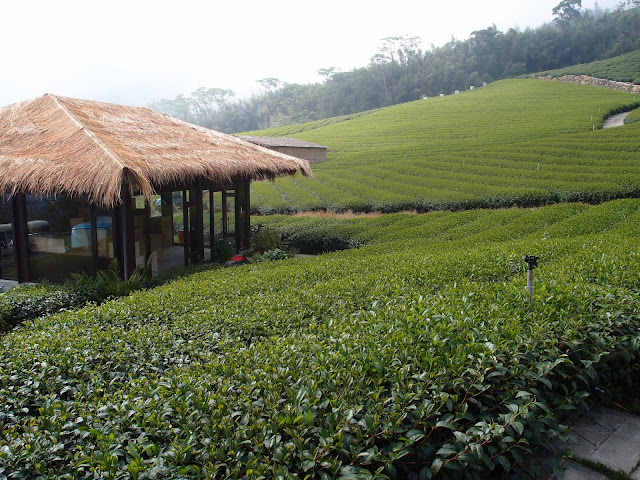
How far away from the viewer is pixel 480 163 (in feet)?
84.9

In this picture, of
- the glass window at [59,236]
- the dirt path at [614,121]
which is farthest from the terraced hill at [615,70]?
the glass window at [59,236]

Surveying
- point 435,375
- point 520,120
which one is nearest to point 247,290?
point 435,375

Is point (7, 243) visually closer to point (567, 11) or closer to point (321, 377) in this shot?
point (321, 377)

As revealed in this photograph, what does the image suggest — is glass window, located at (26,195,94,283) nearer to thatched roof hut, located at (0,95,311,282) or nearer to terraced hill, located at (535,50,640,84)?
thatched roof hut, located at (0,95,311,282)

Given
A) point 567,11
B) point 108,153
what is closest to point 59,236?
point 108,153

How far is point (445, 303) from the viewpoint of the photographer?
4250 mm

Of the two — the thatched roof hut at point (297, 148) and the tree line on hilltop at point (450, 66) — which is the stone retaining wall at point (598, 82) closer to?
the tree line on hilltop at point (450, 66)

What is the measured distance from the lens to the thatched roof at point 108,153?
8047 mm

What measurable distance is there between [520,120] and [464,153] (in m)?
13.3

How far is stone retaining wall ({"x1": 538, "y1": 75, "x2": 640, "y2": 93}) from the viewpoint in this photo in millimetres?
46737

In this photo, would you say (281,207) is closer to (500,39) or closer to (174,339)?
(174,339)

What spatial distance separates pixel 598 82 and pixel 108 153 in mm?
55929

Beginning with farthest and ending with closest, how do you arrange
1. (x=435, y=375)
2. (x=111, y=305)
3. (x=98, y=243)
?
(x=98, y=243) < (x=111, y=305) < (x=435, y=375)

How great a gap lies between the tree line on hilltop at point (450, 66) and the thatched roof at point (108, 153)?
2415 inches
